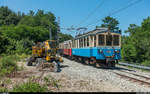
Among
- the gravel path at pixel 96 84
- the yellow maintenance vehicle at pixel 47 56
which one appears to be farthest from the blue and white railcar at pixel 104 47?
the gravel path at pixel 96 84

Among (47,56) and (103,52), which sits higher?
(103,52)

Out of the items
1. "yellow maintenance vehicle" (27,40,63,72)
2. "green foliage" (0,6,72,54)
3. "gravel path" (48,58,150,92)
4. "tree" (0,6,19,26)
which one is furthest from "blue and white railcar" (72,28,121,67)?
"tree" (0,6,19,26)

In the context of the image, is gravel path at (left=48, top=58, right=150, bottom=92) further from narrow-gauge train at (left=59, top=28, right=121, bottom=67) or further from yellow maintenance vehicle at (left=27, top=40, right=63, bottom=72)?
narrow-gauge train at (left=59, top=28, right=121, bottom=67)

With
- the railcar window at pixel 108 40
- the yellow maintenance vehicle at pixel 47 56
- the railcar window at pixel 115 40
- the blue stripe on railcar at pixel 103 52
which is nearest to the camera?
the yellow maintenance vehicle at pixel 47 56

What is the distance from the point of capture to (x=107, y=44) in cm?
1494

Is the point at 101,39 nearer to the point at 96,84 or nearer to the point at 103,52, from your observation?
the point at 103,52

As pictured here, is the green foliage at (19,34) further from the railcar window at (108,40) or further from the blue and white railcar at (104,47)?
the railcar window at (108,40)

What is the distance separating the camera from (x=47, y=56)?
49.6 feet

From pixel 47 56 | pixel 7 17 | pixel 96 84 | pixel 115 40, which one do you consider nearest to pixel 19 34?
pixel 47 56

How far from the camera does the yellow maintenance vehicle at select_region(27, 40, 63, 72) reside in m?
13.9

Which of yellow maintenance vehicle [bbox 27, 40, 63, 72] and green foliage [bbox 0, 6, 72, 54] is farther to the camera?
green foliage [bbox 0, 6, 72, 54]

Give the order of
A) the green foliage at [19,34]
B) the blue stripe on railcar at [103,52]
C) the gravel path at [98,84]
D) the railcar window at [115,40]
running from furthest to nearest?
the green foliage at [19,34] < the railcar window at [115,40] < the blue stripe on railcar at [103,52] < the gravel path at [98,84]

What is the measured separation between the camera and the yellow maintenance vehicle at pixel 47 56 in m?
13.9

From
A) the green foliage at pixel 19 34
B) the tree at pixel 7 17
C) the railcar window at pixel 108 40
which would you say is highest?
the tree at pixel 7 17
